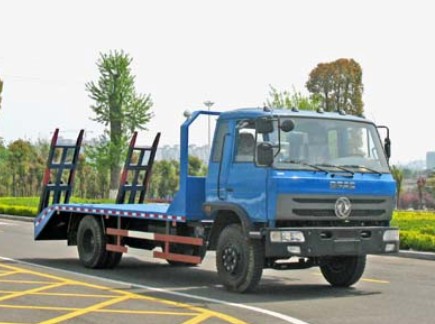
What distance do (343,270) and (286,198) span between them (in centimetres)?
225

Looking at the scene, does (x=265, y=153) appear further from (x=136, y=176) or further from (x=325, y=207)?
(x=136, y=176)

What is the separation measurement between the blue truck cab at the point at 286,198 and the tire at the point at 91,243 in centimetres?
203

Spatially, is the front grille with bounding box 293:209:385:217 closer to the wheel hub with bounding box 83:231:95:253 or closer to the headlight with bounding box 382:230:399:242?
the headlight with bounding box 382:230:399:242

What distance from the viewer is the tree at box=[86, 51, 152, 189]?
147 feet

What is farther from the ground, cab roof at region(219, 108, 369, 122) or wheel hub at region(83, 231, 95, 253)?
cab roof at region(219, 108, 369, 122)

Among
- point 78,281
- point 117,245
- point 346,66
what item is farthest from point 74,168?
point 346,66

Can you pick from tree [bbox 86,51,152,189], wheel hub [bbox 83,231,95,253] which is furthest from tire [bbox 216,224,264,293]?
tree [bbox 86,51,152,189]

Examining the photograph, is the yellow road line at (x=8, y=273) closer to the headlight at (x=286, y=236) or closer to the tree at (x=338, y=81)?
the headlight at (x=286, y=236)

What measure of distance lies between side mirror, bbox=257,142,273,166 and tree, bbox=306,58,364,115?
59.4m

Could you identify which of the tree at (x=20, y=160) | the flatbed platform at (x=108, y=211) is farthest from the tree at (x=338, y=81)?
the flatbed platform at (x=108, y=211)

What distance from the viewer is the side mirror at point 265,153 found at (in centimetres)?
1023

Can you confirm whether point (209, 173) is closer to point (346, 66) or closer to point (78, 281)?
point (78, 281)

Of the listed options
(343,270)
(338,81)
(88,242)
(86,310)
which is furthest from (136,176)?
(338,81)

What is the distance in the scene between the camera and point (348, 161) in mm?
10945
